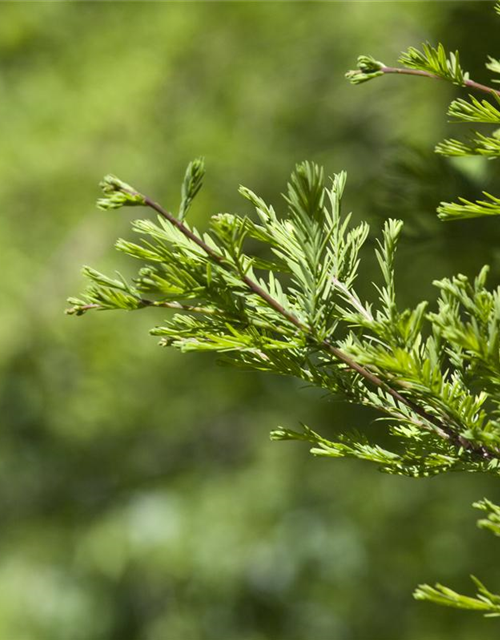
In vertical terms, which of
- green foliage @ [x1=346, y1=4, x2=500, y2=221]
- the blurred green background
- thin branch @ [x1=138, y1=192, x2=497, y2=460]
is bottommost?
the blurred green background

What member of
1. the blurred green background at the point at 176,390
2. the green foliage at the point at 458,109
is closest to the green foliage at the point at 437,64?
the green foliage at the point at 458,109

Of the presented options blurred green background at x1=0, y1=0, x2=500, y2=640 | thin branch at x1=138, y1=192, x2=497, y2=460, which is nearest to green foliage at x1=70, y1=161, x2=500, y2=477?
thin branch at x1=138, y1=192, x2=497, y2=460

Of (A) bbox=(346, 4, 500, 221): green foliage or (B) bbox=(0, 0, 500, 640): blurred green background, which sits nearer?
(A) bbox=(346, 4, 500, 221): green foliage

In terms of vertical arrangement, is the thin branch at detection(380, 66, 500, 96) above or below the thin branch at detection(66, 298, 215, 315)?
above

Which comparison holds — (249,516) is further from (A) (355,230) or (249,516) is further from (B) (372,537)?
(A) (355,230)

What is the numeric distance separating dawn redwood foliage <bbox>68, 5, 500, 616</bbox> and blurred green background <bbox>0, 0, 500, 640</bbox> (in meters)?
1.41

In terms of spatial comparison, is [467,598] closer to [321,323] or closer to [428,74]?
[321,323]

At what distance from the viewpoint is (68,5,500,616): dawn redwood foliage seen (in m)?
0.35

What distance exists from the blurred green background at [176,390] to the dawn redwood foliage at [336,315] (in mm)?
1413

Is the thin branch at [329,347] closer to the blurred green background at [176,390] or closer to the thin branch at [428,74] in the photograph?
the thin branch at [428,74]

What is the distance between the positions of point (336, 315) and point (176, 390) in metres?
1.77

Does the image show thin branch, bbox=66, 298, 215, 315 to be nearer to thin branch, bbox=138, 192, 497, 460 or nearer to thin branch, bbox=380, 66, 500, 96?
thin branch, bbox=138, 192, 497, 460

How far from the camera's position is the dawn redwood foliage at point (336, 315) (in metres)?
0.35

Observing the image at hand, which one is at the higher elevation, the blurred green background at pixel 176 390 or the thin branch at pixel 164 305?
the thin branch at pixel 164 305
